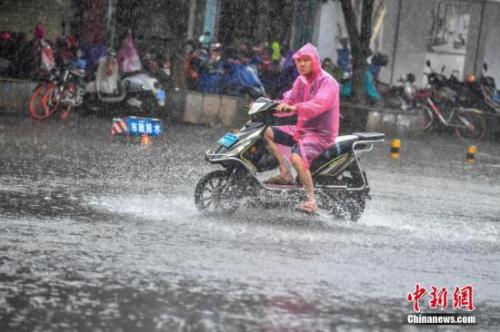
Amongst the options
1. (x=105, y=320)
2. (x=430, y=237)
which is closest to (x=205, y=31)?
(x=430, y=237)

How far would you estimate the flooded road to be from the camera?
6816mm

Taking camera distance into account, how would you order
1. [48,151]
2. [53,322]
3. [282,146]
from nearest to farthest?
[53,322] < [282,146] < [48,151]

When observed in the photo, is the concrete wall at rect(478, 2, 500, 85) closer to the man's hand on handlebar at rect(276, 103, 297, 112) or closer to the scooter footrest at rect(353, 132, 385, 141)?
the scooter footrest at rect(353, 132, 385, 141)

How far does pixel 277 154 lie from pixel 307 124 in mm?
463

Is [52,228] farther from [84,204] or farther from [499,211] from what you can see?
[499,211]

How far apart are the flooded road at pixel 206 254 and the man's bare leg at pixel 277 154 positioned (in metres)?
0.41

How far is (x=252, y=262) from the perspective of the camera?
8.43 metres

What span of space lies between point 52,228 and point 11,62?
46.5ft

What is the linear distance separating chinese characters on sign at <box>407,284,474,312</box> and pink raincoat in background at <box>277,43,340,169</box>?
128 inches

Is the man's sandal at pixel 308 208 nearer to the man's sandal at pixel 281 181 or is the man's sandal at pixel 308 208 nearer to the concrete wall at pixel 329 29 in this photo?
the man's sandal at pixel 281 181

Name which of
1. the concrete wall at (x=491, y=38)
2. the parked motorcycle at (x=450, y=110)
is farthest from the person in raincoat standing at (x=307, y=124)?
the concrete wall at (x=491, y=38)

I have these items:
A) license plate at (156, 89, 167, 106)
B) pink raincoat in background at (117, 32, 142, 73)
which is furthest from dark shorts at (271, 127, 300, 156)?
pink raincoat in background at (117, 32, 142, 73)

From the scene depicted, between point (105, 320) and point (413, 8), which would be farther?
point (413, 8)

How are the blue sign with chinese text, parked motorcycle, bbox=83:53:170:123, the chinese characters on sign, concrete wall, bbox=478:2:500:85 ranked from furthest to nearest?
concrete wall, bbox=478:2:500:85
parked motorcycle, bbox=83:53:170:123
the blue sign with chinese text
the chinese characters on sign
